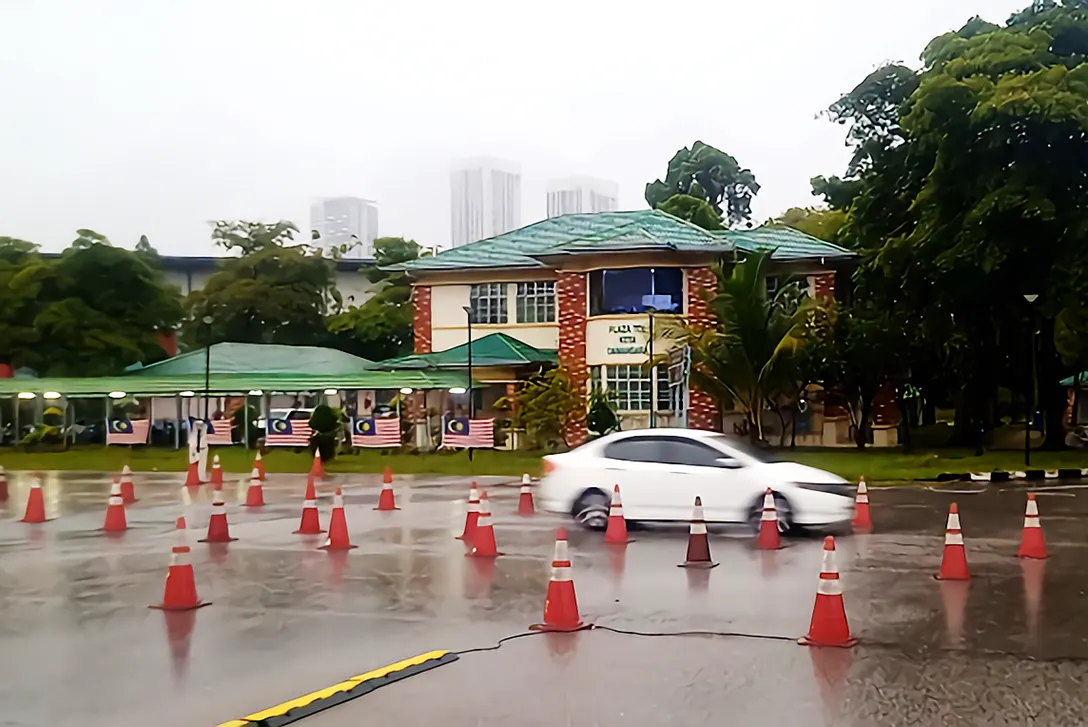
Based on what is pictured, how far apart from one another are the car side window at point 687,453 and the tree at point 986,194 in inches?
731

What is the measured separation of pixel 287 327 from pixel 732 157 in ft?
119

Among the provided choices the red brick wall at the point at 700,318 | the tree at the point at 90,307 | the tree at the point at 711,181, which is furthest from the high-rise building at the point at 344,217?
the red brick wall at the point at 700,318

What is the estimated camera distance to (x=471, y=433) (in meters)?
38.8

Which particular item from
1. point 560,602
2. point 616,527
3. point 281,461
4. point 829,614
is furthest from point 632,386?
point 829,614

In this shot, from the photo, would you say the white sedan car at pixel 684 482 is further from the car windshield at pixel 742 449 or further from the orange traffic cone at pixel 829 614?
the orange traffic cone at pixel 829 614

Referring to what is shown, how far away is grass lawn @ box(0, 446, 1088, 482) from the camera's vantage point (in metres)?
32.8

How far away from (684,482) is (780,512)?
1351 mm

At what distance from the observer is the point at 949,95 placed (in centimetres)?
3472

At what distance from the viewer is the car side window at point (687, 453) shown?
17328 mm

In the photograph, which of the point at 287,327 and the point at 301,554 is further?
the point at 287,327

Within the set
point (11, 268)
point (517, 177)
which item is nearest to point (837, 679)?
point (11, 268)

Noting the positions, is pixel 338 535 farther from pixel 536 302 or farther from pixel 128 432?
pixel 128 432

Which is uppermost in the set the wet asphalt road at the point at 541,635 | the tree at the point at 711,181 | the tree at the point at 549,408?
the tree at the point at 711,181

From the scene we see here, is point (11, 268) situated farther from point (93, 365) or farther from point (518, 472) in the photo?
point (518, 472)
